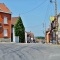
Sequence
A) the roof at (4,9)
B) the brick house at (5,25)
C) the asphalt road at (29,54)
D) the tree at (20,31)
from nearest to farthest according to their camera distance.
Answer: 1. the asphalt road at (29,54)
2. the brick house at (5,25)
3. the roof at (4,9)
4. the tree at (20,31)

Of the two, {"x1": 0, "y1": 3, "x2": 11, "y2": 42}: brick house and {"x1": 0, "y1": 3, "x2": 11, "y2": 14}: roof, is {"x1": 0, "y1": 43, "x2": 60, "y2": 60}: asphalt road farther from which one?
{"x1": 0, "y1": 3, "x2": 11, "y2": 14}: roof

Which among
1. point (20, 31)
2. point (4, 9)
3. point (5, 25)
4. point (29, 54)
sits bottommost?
point (29, 54)

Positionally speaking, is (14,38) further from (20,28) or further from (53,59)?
(53,59)

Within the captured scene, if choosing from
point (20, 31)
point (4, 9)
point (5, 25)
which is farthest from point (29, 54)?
point (20, 31)

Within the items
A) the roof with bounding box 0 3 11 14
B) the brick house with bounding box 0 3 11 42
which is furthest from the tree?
the brick house with bounding box 0 3 11 42

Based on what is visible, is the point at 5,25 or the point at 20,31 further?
the point at 20,31

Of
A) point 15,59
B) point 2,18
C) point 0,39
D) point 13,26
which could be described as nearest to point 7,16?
point 2,18

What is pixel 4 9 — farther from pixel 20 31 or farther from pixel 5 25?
pixel 20 31

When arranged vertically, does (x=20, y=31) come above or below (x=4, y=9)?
below

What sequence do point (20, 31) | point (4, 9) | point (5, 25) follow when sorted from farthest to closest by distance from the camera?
point (20, 31) → point (4, 9) → point (5, 25)

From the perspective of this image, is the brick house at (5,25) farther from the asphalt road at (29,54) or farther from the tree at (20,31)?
the asphalt road at (29,54)

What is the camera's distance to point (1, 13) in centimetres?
7594

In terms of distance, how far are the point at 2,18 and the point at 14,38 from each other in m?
9.25

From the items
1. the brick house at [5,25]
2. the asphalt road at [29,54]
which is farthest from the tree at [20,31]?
the asphalt road at [29,54]
